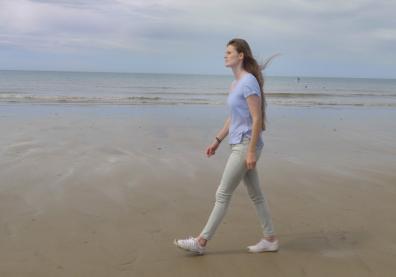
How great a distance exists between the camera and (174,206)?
5570 mm

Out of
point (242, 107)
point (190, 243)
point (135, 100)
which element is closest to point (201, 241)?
point (190, 243)

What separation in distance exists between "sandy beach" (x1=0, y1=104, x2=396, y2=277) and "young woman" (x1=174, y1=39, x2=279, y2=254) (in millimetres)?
416

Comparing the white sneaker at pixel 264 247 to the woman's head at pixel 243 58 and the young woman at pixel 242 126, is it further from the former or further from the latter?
the woman's head at pixel 243 58

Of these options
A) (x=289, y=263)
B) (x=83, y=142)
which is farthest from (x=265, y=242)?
(x=83, y=142)

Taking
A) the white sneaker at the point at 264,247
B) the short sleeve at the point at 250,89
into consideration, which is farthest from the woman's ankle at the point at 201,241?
the short sleeve at the point at 250,89

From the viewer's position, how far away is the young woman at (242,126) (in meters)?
3.88

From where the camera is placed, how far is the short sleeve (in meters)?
3.84

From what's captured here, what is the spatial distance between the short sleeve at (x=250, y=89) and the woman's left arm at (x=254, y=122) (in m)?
0.03

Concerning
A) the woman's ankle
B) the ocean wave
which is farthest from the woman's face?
the ocean wave

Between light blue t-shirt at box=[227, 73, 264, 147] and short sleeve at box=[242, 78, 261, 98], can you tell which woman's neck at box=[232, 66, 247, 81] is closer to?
light blue t-shirt at box=[227, 73, 264, 147]

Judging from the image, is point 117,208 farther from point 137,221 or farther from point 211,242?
point 211,242

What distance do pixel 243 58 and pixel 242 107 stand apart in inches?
17.3

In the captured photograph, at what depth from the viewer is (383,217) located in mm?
5430

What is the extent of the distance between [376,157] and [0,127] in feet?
28.6
